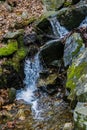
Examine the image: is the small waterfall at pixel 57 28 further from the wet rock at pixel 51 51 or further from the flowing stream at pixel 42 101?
the wet rock at pixel 51 51

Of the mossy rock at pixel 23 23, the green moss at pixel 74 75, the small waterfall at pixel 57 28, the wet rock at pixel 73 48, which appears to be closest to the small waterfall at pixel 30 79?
the wet rock at pixel 73 48

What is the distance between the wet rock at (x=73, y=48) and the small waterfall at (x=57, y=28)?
1.96 m

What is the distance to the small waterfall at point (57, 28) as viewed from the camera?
11.2 metres

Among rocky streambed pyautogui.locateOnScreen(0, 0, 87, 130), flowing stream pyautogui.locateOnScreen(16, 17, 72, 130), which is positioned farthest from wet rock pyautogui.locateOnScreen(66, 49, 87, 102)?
flowing stream pyautogui.locateOnScreen(16, 17, 72, 130)

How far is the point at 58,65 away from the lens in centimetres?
961

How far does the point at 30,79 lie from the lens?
987 cm

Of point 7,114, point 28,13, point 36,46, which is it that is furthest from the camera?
point 28,13

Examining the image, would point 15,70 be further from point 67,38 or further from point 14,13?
point 14,13

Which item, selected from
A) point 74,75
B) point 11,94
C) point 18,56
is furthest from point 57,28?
point 74,75

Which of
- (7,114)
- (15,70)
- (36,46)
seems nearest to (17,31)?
(36,46)

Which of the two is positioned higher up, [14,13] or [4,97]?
[14,13]

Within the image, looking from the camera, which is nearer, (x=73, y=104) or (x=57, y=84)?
(x=73, y=104)

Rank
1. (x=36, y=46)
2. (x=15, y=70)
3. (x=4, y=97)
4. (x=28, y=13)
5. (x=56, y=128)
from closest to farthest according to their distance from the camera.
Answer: (x=56, y=128), (x=4, y=97), (x=15, y=70), (x=36, y=46), (x=28, y=13)

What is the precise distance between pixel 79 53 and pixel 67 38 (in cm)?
114
